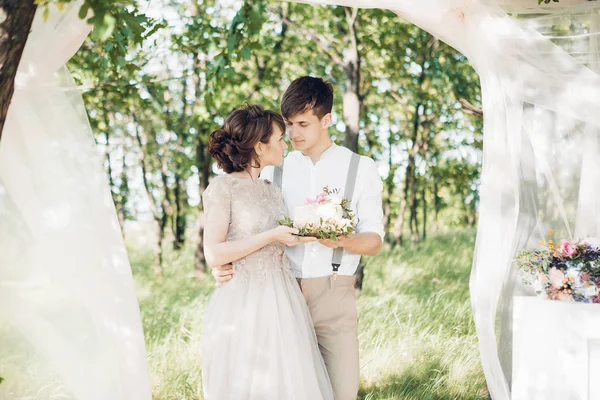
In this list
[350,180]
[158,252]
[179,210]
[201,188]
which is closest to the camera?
[350,180]

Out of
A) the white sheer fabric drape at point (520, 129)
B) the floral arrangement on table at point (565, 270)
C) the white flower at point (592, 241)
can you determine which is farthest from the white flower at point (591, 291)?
the white sheer fabric drape at point (520, 129)

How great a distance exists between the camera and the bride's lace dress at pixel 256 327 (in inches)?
127

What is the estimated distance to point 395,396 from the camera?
5.01 metres

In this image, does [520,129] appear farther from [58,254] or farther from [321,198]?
[58,254]

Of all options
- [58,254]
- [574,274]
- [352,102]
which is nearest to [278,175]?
[58,254]

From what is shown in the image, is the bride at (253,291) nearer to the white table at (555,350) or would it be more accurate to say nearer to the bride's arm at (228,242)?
the bride's arm at (228,242)

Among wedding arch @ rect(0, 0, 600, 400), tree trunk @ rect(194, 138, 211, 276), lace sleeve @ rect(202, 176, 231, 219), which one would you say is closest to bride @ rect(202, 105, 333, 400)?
lace sleeve @ rect(202, 176, 231, 219)

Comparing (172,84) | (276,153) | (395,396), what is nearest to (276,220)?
(276,153)

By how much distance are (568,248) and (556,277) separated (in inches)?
6.2

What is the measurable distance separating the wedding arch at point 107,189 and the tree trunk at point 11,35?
40cm

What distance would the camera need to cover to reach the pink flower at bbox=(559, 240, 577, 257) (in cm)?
349

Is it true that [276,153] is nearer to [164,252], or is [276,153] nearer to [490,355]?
[490,355]

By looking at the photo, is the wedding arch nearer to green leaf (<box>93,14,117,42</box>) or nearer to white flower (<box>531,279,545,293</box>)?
white flower (<box>531,279,545,293</box>)

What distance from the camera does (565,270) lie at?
3453 millimetres
